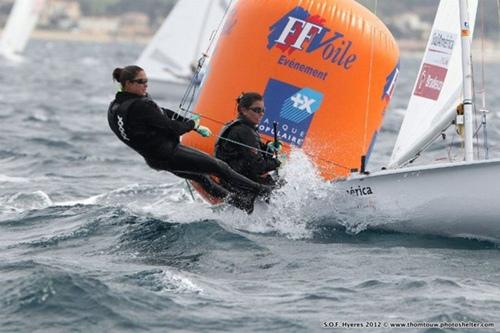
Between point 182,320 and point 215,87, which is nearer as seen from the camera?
point 182,320

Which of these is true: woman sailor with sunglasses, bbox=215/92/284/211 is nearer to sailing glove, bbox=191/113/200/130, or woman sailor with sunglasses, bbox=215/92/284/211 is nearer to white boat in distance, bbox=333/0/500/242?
sailing glove, bbox=191/113/200/130

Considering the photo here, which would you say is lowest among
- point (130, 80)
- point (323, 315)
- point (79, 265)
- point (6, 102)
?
point (6, 102)

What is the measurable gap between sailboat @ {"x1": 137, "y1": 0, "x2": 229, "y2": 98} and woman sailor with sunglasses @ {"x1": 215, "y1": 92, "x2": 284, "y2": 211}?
44.5ft

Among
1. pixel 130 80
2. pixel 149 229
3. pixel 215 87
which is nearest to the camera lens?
pixel 130 80

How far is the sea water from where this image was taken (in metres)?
5.75

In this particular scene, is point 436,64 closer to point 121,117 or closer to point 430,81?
point 430,81

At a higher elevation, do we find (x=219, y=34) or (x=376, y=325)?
(x=219, y=34)

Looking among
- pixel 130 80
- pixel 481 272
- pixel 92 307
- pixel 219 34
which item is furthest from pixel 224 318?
pixel 219 34

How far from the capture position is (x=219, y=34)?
9.13m

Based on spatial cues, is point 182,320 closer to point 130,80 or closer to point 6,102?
point 130,80

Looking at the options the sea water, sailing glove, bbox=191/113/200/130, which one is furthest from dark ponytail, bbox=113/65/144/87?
the sea water

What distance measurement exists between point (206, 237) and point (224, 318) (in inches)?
79.6

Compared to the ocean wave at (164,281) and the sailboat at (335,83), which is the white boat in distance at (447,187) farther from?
the ocean wave at (164,281)

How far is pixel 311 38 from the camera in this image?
840 cm
